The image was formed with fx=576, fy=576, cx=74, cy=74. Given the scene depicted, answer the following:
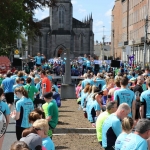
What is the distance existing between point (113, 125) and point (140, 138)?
188 centimetres

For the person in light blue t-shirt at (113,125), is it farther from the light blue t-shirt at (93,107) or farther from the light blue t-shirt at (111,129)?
the light blue t-shirt at (93,107)

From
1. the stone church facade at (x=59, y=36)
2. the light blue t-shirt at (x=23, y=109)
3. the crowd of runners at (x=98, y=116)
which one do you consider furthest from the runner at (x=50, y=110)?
Answer: the stone church facade at (x=59, y=36)

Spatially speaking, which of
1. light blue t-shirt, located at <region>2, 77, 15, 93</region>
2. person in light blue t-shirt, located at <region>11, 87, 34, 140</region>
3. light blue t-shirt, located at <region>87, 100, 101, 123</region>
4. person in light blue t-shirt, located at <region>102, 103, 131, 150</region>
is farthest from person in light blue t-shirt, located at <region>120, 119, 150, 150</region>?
light blue t-shirt, located at <region>2, 77, 15, 93</region>

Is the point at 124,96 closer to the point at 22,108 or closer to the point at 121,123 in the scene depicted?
the point at 22,108

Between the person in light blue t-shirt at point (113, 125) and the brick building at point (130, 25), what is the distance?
4921 centimetres

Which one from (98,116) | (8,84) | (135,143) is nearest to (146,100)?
(98,116)

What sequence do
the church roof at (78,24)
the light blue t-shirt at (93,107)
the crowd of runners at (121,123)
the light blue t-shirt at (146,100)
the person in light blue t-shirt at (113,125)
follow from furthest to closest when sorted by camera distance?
the church roof at (78,24) → the light blue t-shirt at (93,107) → the light blue t-shirt at (146,100) → the person in light blue t-shirt at (113,125) → the crowd of runners at (121,123)

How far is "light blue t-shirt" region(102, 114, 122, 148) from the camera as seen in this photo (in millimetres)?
9258

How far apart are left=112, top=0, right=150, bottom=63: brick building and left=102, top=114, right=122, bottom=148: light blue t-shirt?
49.2m

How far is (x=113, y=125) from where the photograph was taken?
9.27m

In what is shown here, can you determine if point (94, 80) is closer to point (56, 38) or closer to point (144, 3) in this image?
point (144, 3)

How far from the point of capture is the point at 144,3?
7125 centimetres

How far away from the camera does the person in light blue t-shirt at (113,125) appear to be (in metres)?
9.23

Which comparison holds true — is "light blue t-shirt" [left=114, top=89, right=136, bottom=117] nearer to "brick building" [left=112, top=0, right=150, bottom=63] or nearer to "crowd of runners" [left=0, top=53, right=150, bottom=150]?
"crowd of runners" [left=0, top=53, right=150, bottom=150]
